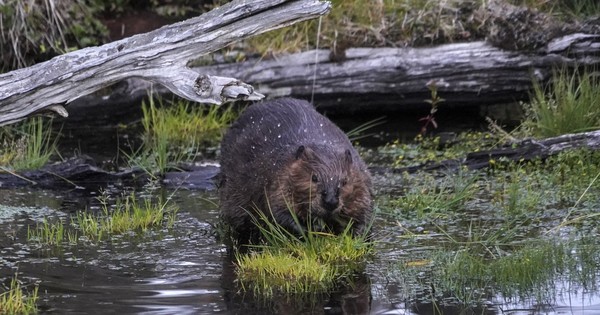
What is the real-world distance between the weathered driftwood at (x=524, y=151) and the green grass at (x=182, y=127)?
2050 mm

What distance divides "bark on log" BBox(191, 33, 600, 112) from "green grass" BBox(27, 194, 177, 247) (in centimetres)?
315

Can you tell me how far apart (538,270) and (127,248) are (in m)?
2.64

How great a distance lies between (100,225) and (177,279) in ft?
5.13

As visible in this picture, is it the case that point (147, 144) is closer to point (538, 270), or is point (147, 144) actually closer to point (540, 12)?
point (540, 12)

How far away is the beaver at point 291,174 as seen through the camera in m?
6.24

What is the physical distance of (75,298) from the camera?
5609 millimetres

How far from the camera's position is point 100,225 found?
737 cm

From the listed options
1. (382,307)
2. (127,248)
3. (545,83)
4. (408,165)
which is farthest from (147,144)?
(382,307)

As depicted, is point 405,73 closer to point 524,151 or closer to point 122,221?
point 524,151

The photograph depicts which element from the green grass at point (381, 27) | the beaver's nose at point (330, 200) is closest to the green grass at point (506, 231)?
the beaver's nose at point (330, 200)

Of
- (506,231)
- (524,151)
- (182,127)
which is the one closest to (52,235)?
(506,231)

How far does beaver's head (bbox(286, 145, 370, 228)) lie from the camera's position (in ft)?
20.2

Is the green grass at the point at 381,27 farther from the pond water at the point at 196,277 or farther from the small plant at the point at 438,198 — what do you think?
the pond water at the point at 196,277

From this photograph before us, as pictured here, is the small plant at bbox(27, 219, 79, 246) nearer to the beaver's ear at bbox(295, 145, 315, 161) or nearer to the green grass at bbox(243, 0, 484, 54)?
the beaver's ear at bbox(295, 145, 315, 161)
